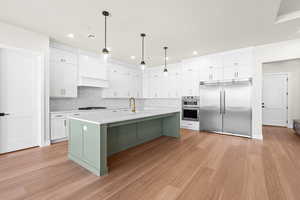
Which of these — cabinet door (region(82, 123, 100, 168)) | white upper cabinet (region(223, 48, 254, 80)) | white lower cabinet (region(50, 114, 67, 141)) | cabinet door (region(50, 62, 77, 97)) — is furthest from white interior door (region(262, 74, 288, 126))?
white lower cabinet (region(50, 114, 67, 141))

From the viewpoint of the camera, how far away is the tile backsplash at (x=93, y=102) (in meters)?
4.06

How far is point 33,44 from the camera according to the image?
3.09 meters

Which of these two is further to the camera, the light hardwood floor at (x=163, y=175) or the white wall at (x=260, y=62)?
the white wall at (x=260, y=62)

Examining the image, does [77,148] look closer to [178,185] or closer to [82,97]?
[178,185]

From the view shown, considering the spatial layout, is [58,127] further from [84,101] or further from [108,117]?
[108,117]

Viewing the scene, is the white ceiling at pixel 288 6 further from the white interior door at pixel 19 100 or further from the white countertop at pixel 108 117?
the white interior door at pixel 19 100

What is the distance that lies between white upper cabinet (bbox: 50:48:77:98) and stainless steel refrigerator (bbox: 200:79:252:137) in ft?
13.9

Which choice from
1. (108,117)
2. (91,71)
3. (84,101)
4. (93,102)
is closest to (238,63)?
(108,117)

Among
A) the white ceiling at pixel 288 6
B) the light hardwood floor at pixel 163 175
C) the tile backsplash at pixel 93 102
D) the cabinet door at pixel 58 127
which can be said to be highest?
the white ceiling at pixel 288 6

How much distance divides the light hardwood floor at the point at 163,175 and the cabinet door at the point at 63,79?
4.92 feet

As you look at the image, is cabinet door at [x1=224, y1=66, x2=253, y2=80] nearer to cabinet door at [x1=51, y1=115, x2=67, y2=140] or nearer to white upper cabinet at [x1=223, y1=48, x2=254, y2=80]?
white upper cabinet at [x1=223, y1=48, x2=254, y2=80]

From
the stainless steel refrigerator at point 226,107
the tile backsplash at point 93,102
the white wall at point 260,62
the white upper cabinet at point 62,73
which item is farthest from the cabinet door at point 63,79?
the white wall at point 260,62

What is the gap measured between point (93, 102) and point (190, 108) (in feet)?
11.9

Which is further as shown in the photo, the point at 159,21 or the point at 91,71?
the point at 91,71
